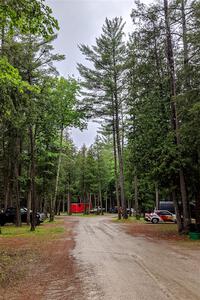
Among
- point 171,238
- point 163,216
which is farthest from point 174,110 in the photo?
point 163,216

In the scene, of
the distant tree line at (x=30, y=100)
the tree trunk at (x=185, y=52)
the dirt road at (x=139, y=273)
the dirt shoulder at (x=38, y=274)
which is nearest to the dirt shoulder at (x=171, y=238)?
the dirt road at (x=139, y=273)

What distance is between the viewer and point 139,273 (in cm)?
719

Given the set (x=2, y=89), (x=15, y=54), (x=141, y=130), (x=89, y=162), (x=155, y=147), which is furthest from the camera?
(x=89, y=162)

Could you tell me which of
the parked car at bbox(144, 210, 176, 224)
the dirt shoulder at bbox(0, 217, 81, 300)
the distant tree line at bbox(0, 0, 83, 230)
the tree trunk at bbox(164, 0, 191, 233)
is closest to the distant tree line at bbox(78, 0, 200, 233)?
the tree trunk at bbox(164, 0, 191, 233)

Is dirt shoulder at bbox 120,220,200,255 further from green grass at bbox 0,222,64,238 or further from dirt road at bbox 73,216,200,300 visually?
green grass at bbox 0,222,64,238

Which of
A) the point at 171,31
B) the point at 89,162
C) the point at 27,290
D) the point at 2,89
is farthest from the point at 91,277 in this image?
the point at 89,162

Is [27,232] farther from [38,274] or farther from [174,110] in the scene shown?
[38,274]

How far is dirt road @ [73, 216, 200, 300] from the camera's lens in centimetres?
555

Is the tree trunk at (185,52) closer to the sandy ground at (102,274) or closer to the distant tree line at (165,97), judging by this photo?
the distant tree line at (165,97)

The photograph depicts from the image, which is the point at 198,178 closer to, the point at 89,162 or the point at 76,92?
the point at 76,92

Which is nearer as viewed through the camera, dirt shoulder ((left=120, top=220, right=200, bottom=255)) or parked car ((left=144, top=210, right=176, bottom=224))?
dirt shoulder ((left=120, top=220, right=200, bottom=255))

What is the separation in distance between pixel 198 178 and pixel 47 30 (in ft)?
45.2

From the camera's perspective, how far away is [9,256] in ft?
33.4

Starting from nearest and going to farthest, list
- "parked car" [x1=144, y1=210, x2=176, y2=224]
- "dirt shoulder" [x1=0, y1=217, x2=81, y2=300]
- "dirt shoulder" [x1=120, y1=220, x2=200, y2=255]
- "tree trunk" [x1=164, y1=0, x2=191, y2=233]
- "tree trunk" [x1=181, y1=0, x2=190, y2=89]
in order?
"dirt shoulder" [x1=0, y1=217, x2=81, y2=300] < "dirt shoulder" [x1=120, y1=220, x2=200, y2=255] < "tree trunk" [x1=181, y1=0, x2=190, y2=89] < "tree trunk" [x1=164, y1=0, x2=191, y2=233] < "parked car" [x1=144, y1=210, x2=176, y2=224]
